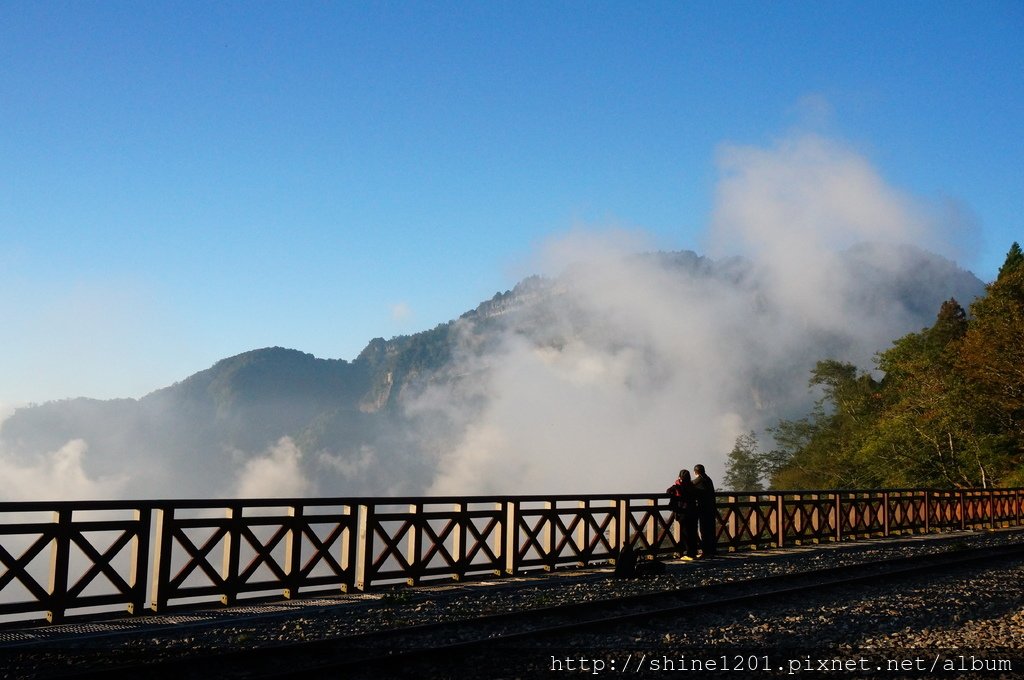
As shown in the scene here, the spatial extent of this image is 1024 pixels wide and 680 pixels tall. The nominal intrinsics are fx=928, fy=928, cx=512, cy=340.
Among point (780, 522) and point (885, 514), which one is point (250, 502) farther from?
point (885, 514)

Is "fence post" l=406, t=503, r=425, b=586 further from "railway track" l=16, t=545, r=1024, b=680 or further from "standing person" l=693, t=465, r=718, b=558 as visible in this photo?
"standing person" l=693, t=465, r=718, b=558

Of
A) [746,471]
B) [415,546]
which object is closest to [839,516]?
[415,546]

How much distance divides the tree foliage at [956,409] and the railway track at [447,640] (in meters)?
33.8

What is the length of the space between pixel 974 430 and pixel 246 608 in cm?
4490

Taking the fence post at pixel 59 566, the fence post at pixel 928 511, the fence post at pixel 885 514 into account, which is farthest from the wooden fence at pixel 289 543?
the fence post at pixel 928 511

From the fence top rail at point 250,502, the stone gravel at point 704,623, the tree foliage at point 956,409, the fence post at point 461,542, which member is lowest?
the stone gravel at point 704,623

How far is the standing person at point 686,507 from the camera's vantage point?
16469mm

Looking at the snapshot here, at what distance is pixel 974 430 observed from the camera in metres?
46.9

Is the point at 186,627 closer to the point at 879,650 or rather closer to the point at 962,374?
the point at 879,650

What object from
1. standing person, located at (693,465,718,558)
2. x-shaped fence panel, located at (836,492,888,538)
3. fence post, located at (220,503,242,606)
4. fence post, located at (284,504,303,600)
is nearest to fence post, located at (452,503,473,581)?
fence post, located at (284,504,303,600)

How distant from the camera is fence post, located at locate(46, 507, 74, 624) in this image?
9.46m

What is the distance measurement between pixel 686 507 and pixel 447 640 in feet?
29.0

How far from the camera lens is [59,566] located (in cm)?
951

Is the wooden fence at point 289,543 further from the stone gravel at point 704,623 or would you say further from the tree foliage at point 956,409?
the tree foliage at point 956,409
